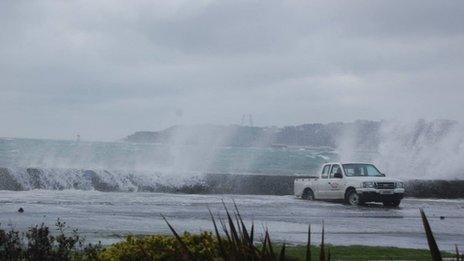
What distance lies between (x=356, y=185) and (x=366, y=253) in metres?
18.5

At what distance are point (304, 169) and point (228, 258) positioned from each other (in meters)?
93.6

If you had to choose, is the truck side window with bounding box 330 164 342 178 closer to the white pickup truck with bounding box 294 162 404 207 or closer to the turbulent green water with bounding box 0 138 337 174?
the white pickup truck with bounding box 294 162 404 207

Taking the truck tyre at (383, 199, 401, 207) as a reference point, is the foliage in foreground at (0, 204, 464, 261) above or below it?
below

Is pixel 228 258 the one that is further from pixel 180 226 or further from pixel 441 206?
pixel 441 206

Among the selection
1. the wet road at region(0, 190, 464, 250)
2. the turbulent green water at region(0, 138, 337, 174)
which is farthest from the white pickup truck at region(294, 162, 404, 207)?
the turbulent green water at region(0, 138, 337, 174)

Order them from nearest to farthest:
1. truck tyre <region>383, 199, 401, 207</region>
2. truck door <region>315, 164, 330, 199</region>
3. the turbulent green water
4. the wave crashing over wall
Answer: truck tyre <region>383, 199, 401, 207</region> → truck door <region>315, 164, 330, 199</region> → the wave crashing over wall → the turbulent green water

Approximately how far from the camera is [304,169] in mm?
97750

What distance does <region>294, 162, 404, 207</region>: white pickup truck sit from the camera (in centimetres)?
3284

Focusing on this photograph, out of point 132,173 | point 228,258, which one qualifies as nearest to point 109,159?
point 132,173

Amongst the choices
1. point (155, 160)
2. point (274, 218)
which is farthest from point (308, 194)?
point (155, 160)

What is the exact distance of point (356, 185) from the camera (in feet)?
109

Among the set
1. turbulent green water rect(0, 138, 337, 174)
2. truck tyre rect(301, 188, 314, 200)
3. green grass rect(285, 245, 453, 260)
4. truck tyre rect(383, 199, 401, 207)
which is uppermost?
turbulent green water rect(0, 138, 337, 174)

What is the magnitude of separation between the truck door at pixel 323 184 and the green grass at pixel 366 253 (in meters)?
18.7

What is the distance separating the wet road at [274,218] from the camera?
19.6 metres
